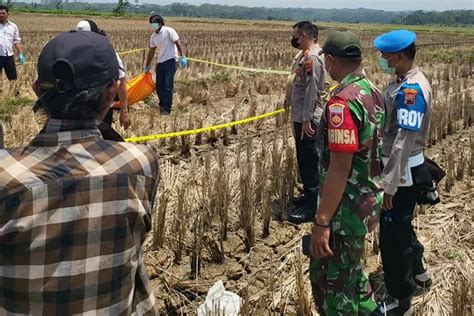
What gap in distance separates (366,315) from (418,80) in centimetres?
138

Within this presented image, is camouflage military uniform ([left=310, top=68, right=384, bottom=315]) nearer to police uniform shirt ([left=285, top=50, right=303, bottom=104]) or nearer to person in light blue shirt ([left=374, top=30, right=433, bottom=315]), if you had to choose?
person in light blue shirt ([left=374, top=30, right=433, bottom=315])

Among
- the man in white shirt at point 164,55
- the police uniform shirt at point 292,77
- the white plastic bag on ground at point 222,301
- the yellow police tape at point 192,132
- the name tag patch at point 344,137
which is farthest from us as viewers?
the man in white shirt at point 164,55

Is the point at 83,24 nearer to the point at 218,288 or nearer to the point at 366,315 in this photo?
the point at 218,288

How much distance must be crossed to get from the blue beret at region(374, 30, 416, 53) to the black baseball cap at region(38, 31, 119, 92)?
1971mm

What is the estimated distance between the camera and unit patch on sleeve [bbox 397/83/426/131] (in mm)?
2697

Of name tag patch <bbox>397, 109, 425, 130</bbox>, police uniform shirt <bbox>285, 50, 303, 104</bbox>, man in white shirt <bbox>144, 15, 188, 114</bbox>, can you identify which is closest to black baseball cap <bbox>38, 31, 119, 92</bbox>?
name tag patch <bbox>397, 109, 425, 130</bbox>

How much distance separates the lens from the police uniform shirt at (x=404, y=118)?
271cm

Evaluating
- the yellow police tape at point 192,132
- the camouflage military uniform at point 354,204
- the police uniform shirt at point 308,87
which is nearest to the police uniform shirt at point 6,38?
the yellow police tape at point 192,132

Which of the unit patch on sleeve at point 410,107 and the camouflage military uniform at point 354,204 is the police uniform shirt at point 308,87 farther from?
the camouflage military uniform at point 354,204

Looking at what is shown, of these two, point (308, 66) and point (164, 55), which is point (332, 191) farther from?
point (164, 55)

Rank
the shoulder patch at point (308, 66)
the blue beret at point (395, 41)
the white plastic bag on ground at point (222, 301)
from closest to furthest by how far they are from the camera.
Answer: the white plastic bag on ground at point (222, 301), the blue beret at point (395, 41), the shoulder patch at point (308, 66)

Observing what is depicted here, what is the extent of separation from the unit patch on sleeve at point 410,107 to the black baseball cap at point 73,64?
1.89m

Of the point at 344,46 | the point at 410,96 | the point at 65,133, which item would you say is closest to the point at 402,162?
the point at 410,96

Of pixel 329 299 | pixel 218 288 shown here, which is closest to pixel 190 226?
pixel 218 288
